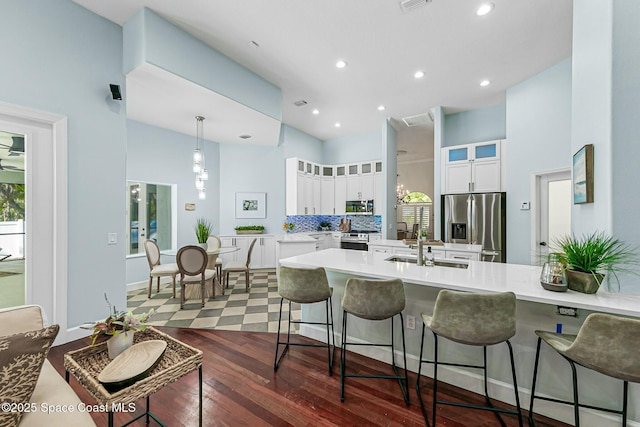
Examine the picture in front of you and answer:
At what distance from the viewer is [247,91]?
3.90 m

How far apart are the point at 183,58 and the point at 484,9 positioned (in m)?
3.38

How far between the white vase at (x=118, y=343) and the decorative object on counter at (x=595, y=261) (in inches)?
107

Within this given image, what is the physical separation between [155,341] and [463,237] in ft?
16.2

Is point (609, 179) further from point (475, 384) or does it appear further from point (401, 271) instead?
point (475, 384)

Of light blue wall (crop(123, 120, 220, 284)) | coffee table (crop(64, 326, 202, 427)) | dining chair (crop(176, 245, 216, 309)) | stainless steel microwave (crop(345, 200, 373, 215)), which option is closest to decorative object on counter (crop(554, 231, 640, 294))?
coffee table (crop(64, 326, 202, 427))

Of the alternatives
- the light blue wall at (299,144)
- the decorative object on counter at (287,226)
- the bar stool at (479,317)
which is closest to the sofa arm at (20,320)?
the bar stool at (479,317)

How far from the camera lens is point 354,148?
7191 mm

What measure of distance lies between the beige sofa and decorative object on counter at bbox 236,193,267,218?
4.96 m

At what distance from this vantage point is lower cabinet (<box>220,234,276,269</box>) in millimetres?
6180

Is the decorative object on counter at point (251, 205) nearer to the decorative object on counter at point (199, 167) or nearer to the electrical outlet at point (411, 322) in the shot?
the decorative object on counter at point (199, 167)

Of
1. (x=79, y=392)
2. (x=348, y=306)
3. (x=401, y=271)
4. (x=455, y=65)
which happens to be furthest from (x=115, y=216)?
(x=455, y=65)

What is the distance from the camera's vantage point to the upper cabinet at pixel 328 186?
21.0 feet

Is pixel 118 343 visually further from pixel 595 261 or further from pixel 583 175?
pixel 583 175

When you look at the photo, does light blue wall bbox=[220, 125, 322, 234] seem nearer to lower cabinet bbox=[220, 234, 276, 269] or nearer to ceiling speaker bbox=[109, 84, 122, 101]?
lower cabinet bbox=[220, 234, 276, 269]
